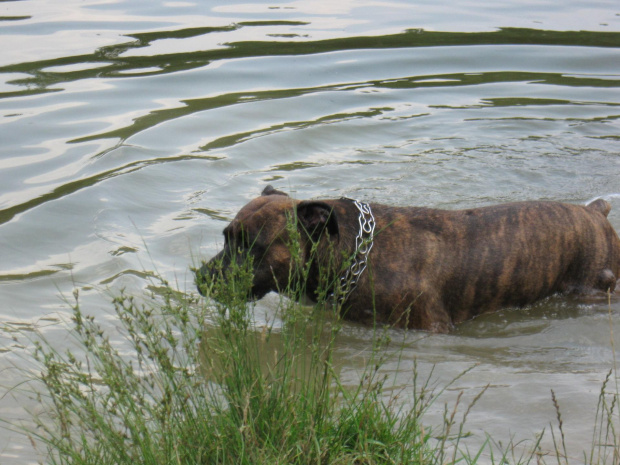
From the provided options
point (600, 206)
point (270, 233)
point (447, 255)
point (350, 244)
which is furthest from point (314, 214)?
point (600, 206)

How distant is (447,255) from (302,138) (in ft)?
14.8

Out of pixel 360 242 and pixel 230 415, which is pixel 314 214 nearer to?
pixel 360 242

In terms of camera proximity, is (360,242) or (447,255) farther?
(447,255)

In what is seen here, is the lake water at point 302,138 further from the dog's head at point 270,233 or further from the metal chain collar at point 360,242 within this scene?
the dog's head at point 270,233

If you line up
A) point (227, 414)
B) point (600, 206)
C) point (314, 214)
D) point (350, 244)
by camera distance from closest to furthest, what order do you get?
point (227, 414), point (314, 214), point (350, 244), point (600, 206)

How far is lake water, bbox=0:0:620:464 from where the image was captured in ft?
19.1

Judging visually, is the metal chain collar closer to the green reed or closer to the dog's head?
the dog's head

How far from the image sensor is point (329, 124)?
10.8 m

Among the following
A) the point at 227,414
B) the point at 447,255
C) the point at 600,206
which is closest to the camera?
the point at 227,414

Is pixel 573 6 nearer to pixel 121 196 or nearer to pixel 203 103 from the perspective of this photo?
pixel 203 103

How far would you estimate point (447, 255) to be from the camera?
6184 mm

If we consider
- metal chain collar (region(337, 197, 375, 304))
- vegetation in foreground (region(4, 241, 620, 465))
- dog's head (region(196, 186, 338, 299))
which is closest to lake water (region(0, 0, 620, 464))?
metal chain collar (region(337, 197, 375, 304))

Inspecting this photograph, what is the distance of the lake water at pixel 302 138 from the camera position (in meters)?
5.81

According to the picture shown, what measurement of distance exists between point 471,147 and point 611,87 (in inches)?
148
